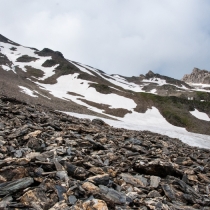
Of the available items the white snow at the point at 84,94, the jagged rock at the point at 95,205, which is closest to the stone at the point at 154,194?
the jagged rock at the point at 95,205

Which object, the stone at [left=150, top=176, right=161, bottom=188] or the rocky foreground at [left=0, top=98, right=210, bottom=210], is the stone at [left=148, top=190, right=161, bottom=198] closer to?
the rocky foreground at [left=0, top=98, right=210, bottom=210]

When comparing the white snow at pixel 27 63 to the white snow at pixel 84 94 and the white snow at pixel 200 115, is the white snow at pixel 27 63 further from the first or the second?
the white snow at pixel 200 115

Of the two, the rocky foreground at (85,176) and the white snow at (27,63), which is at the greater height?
the white snow at (27,63)

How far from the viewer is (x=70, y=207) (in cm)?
696

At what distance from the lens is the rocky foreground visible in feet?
24.3

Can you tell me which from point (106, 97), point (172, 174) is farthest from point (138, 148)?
point (106, 97)

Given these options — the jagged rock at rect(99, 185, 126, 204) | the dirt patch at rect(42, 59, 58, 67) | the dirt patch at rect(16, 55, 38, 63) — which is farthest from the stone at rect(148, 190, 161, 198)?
Answer: the dirt patch at rect(16, 55, 38, 63)

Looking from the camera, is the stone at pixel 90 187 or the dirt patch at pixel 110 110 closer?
the stone at pixel 90 187

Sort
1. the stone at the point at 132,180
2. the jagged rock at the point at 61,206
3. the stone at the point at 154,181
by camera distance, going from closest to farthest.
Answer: the jagged rock at the point at 61,206
the stone at the point at 132,180
the stone at the point at 154,181

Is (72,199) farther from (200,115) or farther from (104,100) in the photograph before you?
(200,115)

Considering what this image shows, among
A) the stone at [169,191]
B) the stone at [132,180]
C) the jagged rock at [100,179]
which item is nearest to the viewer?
the jagged rock at [100,179]

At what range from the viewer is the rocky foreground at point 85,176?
7422 millimetres

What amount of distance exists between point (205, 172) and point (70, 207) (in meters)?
9.24

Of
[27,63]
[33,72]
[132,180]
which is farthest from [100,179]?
[27,63]
